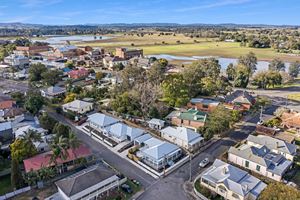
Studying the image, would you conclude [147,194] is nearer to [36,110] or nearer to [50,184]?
[50,184]

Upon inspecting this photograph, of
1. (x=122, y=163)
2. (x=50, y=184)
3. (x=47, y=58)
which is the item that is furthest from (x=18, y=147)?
(x=47, y=58)

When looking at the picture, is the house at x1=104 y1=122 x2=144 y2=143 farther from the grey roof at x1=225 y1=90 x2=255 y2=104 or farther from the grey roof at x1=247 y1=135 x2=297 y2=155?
the grey roof at x1=225 y1=90 x2=255 y2=104

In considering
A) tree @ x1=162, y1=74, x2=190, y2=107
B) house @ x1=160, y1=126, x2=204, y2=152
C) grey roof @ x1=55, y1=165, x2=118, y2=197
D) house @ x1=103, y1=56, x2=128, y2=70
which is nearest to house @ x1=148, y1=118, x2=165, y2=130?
house @ x1=160, y1=126, x2=204, y2=152

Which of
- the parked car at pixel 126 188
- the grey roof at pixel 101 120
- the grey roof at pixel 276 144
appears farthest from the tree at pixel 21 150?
the grey roof at pixel 276 144

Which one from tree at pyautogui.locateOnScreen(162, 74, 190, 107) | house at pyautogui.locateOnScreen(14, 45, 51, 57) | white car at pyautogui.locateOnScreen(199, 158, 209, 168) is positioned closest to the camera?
white car at pyautogui.locateOnScreen(199, 158, 209, 168)

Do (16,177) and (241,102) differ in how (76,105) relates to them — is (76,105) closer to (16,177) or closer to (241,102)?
(16,177)

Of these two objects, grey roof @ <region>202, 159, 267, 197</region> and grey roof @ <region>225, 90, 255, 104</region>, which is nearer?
grey roof @ <region>202, 159, 267, 197</region>

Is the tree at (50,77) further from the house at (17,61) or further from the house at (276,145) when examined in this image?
the house at (276,145)
